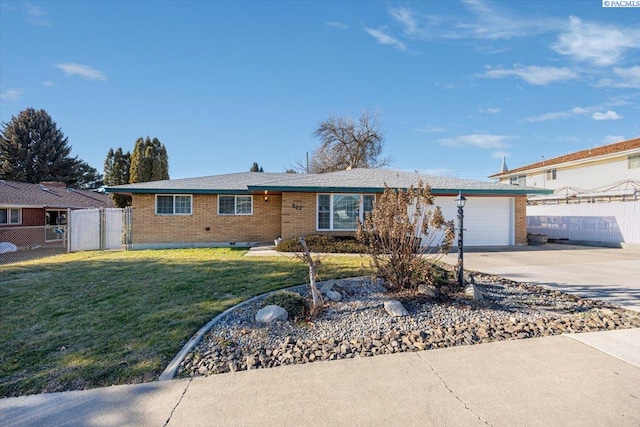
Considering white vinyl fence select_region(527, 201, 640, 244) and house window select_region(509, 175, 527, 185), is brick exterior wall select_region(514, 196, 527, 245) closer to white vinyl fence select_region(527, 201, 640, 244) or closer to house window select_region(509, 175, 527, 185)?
white vinyl fence select_region(527, 201, 640, 244)

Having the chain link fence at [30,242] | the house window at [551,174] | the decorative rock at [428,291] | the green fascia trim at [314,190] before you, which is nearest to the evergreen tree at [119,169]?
the chain link fence at [30,242]

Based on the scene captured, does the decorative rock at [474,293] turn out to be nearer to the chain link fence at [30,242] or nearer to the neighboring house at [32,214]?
the chain link fence at [30,242]

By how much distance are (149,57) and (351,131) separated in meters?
22.9

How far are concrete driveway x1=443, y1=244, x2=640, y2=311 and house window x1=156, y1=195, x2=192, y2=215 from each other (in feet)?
36.3

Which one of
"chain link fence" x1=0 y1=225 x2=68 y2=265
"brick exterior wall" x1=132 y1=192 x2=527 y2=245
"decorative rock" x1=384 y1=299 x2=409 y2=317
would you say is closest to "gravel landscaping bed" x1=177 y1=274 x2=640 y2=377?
"decorative rock" x1=384 y1=299 x2=409 y2=317

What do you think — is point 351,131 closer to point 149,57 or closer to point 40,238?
point 149,57

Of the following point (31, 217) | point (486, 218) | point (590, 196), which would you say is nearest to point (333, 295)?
point (486, 218)

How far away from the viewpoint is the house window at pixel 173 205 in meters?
14.0

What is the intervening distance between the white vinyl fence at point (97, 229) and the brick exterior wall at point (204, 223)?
1100mm

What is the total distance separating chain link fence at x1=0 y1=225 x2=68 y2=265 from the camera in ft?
45.9

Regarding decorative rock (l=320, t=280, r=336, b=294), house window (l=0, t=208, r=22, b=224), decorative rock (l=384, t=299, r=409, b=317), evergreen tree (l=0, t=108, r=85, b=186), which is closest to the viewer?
decorative rock (l=384, t=299, r=409, b=317)

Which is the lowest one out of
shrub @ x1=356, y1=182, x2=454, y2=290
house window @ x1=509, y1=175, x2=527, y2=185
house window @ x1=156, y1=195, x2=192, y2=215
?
shrub @ x1=356, y1=182, x2=454, y2=290

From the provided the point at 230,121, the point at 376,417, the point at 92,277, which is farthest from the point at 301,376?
the point at 230,121

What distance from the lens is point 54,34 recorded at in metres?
9.48
